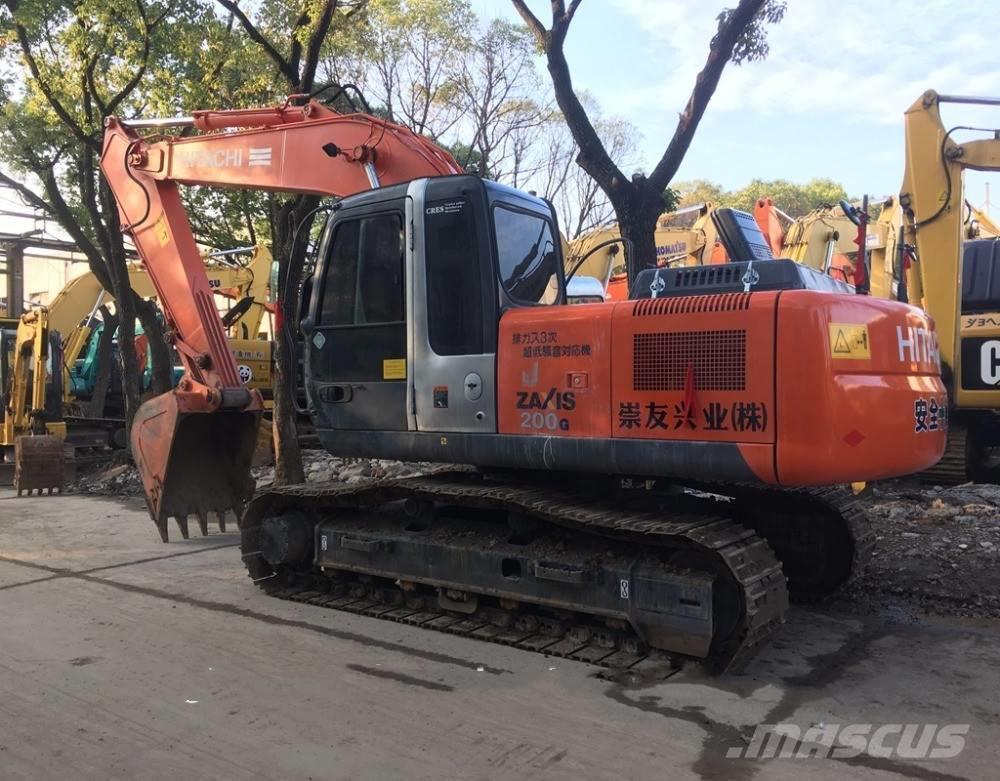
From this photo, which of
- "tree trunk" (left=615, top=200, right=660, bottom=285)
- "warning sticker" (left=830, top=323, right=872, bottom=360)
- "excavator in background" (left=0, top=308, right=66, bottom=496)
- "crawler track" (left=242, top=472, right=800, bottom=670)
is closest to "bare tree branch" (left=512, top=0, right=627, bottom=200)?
"tree trunk" (left=615, top=200, right=660, bottom=285)

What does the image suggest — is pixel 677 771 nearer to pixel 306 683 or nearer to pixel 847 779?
pixel 847 779

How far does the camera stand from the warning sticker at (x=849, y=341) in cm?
419

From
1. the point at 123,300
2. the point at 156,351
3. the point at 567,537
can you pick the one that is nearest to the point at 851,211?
the point at 567,537

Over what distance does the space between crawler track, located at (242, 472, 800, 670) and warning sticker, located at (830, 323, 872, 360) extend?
112 cm

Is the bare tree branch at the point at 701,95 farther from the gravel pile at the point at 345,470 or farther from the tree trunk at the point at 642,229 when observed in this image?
the gravel pile at the point at 345,470

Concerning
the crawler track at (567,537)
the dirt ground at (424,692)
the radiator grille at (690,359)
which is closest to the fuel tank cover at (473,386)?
the crawler track at (567,537)

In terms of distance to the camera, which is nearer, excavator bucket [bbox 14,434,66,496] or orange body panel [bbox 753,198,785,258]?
orange body panel [bbox 753,198,785,258]

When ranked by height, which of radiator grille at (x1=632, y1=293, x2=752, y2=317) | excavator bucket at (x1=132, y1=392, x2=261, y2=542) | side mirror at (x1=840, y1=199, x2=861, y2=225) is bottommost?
excavator bucket at (x1=132, y1=392, x2=261, y2=542)

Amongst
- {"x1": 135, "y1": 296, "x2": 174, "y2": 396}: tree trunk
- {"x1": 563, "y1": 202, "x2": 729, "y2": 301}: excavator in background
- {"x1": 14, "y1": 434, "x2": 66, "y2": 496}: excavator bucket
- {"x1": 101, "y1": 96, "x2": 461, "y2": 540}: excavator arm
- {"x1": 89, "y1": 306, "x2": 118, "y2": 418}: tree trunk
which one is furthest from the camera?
{"x1": 89, "y1": 306, "x2": 118, "y2": 418}: tree trunk

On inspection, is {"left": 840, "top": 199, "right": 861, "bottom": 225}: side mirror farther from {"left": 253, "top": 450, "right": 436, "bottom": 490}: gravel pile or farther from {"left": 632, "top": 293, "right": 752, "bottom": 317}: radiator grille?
{"left": 253, "top": 450, "right": 436, "bottom": 490}: gravel pile

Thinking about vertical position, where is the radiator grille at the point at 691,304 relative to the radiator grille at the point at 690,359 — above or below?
above

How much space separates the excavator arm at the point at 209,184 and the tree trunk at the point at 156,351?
Answer: 247 inches

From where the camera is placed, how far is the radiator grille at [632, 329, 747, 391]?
14.3 ft

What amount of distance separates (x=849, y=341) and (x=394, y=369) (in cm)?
270
